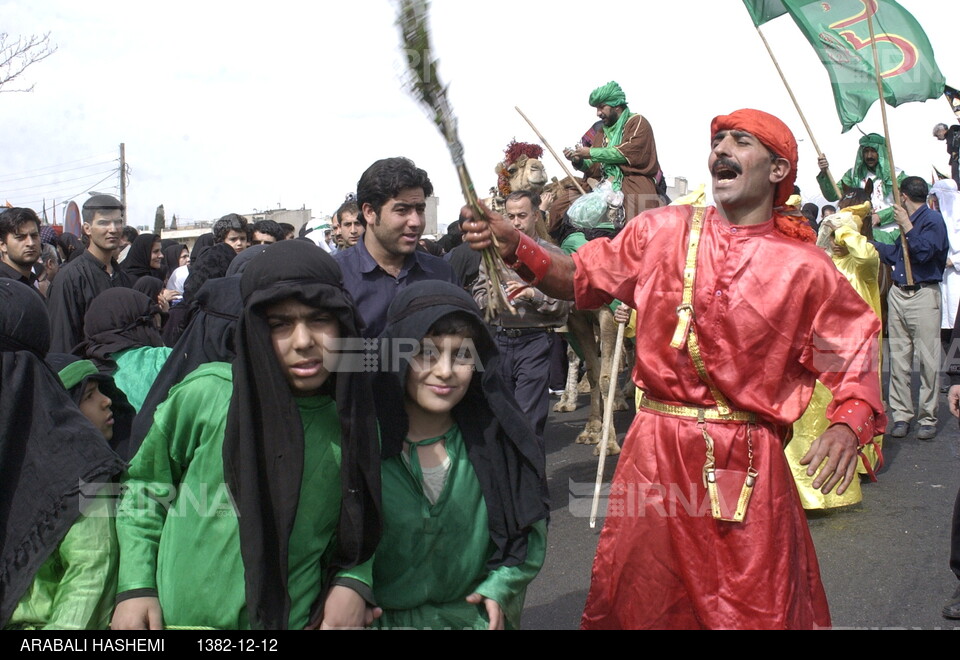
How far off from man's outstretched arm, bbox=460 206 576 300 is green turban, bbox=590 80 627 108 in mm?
6115

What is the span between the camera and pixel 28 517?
261 cm

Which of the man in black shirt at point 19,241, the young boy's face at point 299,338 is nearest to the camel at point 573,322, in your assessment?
the man in black shirt at point 19,241

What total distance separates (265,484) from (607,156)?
23.9ft

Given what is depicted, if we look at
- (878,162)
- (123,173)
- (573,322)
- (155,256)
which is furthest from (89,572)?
(123,173)

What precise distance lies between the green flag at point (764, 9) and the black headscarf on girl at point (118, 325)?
5.08m

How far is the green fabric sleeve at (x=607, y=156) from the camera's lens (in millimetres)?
9195

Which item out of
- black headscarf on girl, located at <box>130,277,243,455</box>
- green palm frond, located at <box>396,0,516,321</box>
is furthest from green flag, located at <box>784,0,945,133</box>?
green palm frond, located at <box>396,0,516,321</box>

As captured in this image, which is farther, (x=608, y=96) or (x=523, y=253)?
(x=608, y=96)

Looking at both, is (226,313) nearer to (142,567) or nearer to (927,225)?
(142,567)

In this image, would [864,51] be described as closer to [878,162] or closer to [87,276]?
[878,162]

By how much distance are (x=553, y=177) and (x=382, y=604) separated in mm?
9479

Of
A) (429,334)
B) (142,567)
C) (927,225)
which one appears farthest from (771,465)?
(927,225)

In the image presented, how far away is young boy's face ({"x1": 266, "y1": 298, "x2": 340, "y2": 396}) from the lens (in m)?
2.61

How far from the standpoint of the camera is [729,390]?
3232 mm
